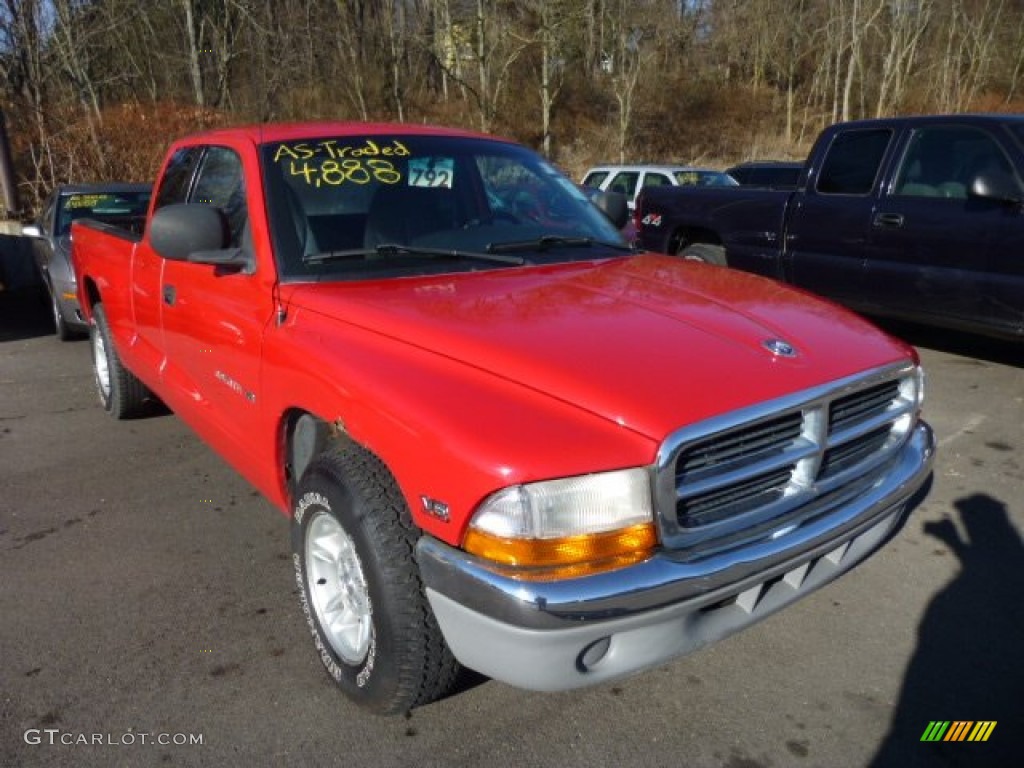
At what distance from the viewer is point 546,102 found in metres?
25.8

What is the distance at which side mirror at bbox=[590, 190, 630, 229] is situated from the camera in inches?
169

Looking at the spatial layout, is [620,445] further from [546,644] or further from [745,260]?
[745,260]

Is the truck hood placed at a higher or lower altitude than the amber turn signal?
higher

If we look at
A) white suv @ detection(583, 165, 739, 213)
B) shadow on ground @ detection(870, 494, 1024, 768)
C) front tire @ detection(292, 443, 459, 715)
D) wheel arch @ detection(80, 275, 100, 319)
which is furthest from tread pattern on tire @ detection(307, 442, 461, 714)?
white suv @ detection(583, 165, 739, 213)

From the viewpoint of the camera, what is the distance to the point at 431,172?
3.48 m

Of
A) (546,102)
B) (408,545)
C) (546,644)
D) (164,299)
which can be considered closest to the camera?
(546,644)

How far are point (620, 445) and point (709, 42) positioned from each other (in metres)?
39.6

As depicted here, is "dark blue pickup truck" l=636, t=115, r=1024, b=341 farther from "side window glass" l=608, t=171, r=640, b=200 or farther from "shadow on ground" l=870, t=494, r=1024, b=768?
"side window glass" l=608, t=171, r=640, b=200

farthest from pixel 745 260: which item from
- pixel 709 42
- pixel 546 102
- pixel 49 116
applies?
pixel 709 42

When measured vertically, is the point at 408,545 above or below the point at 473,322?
below

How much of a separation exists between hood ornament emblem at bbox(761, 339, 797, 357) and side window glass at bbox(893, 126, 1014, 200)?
4.33 m

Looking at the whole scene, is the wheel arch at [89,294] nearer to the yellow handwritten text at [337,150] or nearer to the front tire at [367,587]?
the yellow handwritten text at [337,150]

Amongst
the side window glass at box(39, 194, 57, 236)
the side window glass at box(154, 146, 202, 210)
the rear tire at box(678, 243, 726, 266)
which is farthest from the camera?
the side window glass at box(39, 194, 57, 236)

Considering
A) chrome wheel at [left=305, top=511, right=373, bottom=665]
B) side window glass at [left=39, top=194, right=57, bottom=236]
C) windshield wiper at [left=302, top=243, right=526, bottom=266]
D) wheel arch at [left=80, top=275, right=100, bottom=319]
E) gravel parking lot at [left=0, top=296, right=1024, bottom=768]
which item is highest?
windshield wiper at [left=302, top=243, right=526, bottom=266]
